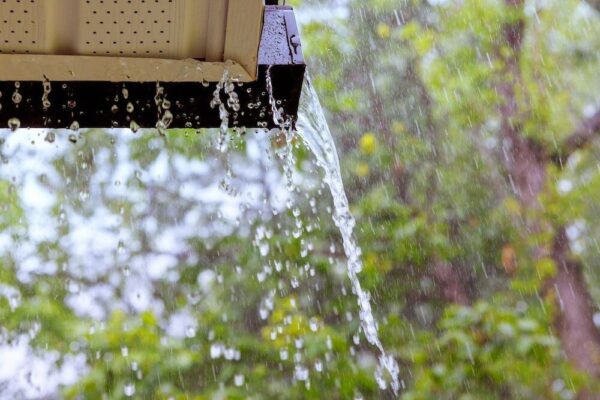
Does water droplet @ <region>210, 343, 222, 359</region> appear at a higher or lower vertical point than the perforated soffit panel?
lower

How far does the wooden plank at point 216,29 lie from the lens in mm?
1510

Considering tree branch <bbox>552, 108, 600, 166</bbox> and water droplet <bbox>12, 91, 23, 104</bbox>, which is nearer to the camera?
water droplet <bbox>12, 91, 23, 104</bbox>

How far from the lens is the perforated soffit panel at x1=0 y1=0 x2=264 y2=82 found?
148 cm

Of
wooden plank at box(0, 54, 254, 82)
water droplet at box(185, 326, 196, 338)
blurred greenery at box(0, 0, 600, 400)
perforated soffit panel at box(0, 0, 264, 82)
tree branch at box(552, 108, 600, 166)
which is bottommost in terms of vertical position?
water droplet at box(185, 326, 196, 338)

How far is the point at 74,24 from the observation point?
59.1 inches

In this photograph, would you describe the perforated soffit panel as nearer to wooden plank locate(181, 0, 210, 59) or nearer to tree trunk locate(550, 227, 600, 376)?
wooden plank locate(181, 0, 210, 59)

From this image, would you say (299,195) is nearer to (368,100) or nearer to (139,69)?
(368,100)

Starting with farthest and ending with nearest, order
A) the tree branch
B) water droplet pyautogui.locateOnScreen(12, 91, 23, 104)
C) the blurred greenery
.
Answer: the tree branch
the blurred greenery
water droplet pyautogui.locateOnScreen(12, 91, 23, 104)

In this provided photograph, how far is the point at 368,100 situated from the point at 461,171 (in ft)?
2.69

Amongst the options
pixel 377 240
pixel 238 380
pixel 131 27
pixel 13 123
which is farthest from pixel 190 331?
pixel 131 27

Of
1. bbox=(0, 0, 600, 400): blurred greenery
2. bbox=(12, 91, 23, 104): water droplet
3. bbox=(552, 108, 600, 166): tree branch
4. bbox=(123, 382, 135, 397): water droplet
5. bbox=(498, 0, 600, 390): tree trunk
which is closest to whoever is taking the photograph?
bbox=(12, 91, 23, 104): water droplet

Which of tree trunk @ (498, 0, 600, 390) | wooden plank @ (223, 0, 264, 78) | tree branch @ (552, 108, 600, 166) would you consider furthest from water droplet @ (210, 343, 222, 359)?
wooden plank @ (223, 0, 264, 78)

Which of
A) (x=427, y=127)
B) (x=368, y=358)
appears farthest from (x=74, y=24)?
(x=427, y=127)

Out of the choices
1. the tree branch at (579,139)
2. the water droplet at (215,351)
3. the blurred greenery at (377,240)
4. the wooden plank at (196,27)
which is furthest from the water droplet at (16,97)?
the tree branch at (579,139)
